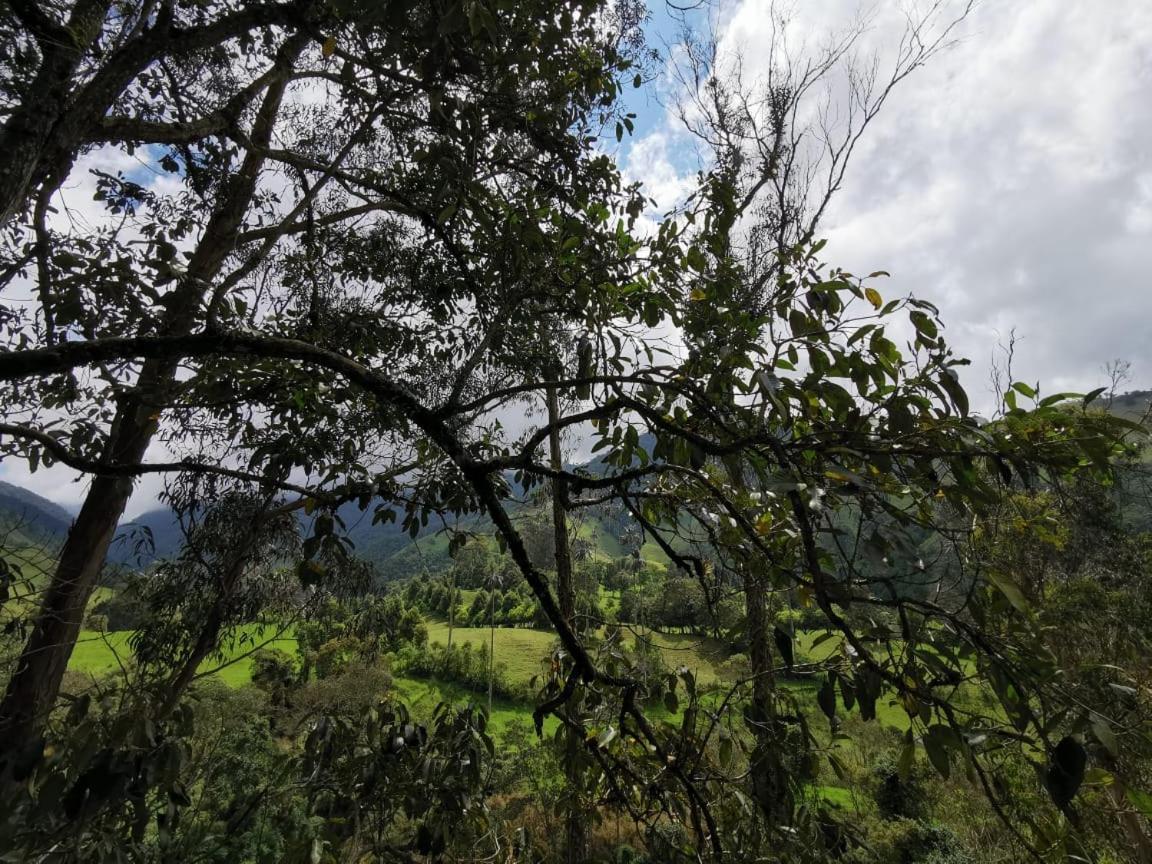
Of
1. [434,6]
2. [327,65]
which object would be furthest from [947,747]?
[327,65]

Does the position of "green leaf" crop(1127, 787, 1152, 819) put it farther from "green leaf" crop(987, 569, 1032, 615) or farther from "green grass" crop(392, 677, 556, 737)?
"green grass" crop(392, 677, 556, 737)

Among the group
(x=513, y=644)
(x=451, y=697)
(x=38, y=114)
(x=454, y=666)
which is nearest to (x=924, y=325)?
(x=38, y=114)

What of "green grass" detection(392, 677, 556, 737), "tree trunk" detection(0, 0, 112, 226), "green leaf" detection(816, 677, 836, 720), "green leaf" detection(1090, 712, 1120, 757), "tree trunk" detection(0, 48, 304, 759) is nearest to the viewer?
"green leaf" detection(1090, 712, 1120, 757)

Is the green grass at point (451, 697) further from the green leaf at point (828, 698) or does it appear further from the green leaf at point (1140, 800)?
the green leaf at point (1140, 800)

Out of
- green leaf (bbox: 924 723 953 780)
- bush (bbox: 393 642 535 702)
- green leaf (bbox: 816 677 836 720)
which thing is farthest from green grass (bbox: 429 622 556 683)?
green leaf (bbox: 924 723 953 780)

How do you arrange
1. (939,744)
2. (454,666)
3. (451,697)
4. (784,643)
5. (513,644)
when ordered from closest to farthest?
(939,744), (784,643), (451,697), (454,666), (513,644)

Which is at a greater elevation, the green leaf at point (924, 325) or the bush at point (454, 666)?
the green leaf at point (924, 325)

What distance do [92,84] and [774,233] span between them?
8178 millimetres

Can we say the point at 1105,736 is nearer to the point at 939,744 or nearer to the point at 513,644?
the point at 939,744

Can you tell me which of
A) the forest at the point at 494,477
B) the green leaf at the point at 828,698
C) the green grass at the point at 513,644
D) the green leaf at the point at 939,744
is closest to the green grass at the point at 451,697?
the green grass at the point at 513,644

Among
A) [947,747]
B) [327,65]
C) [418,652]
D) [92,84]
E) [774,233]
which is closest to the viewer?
[947,747]

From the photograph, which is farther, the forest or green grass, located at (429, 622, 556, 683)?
green grass, located at (429, 622, 556, 683)

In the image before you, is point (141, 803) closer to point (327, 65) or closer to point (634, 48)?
point (327, 65)

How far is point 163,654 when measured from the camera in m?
4.11
